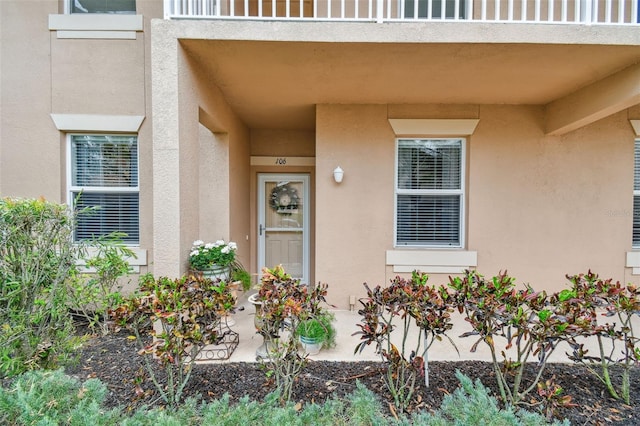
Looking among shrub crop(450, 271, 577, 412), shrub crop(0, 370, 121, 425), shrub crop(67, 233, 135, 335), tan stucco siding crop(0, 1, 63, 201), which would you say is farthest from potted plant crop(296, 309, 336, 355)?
tan stucco siding crop(0, 1, 63, 201)

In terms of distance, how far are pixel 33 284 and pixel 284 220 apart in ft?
13.0

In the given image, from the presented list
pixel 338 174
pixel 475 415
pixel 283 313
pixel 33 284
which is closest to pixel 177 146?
pixel 33 284

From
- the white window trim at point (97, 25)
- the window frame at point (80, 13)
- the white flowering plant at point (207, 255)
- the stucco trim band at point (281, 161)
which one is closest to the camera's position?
the white flowering plant at point (207, 255)

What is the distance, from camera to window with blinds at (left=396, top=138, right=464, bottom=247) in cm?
446

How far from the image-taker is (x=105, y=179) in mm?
4059

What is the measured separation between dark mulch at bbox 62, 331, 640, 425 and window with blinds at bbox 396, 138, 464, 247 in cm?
200

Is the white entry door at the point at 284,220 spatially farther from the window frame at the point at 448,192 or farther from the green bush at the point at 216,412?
the green bush at the point at 216,412

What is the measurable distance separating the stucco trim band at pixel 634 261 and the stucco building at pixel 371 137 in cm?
5

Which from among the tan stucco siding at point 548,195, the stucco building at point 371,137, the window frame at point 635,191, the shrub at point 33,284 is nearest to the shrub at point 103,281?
the shrub at point 33,284

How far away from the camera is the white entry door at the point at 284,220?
592cm

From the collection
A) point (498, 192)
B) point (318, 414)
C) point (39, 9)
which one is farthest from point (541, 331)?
point (39, 9)

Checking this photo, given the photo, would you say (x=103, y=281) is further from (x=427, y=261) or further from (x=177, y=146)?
(x=427, y=261)

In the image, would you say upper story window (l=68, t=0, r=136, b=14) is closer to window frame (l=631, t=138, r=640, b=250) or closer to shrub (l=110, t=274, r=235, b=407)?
shrub (l=110, t=274, r=235, b=407)

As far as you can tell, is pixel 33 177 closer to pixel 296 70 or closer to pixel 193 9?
pixel 193 9
